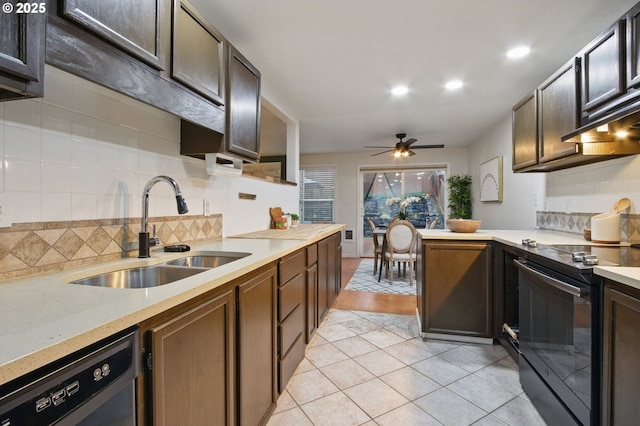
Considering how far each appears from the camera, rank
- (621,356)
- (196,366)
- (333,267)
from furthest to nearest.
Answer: (333,267) → (621,356) → (196,366)

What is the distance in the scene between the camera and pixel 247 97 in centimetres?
205

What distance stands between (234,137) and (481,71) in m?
2.40

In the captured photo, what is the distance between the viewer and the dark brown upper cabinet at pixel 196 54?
137cm

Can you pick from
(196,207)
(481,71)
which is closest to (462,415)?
(196,207)

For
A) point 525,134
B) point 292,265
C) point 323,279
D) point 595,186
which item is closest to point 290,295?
point 292,265

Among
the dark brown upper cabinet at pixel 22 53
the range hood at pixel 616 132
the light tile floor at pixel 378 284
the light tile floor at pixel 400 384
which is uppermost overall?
the range hood at pixel 616 132

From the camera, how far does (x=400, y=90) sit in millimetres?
3307

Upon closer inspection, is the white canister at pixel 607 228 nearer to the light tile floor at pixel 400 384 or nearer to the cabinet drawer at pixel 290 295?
the light tile floor at pixel 400 384

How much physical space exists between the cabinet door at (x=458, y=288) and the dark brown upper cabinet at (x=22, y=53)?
2.44m

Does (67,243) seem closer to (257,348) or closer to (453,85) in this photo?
(257,348)

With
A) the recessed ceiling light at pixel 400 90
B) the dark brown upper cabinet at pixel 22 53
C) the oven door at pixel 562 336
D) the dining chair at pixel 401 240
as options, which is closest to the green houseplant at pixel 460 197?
the dining chair at pixel 401 240

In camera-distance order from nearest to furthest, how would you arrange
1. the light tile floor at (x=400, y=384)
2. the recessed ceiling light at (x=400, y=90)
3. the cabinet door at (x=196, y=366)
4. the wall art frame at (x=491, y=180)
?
the cabinet door at (x=196, y=366) → the light tile floor at (x=400, y=384) → the recessed ceiling light at (x=400, y=90) → the wall art frame at (x=491, y=180)

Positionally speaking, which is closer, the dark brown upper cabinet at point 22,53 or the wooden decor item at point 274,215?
the dark brown upper cabinet at point 22,53

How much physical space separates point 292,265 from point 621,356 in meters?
1.51
